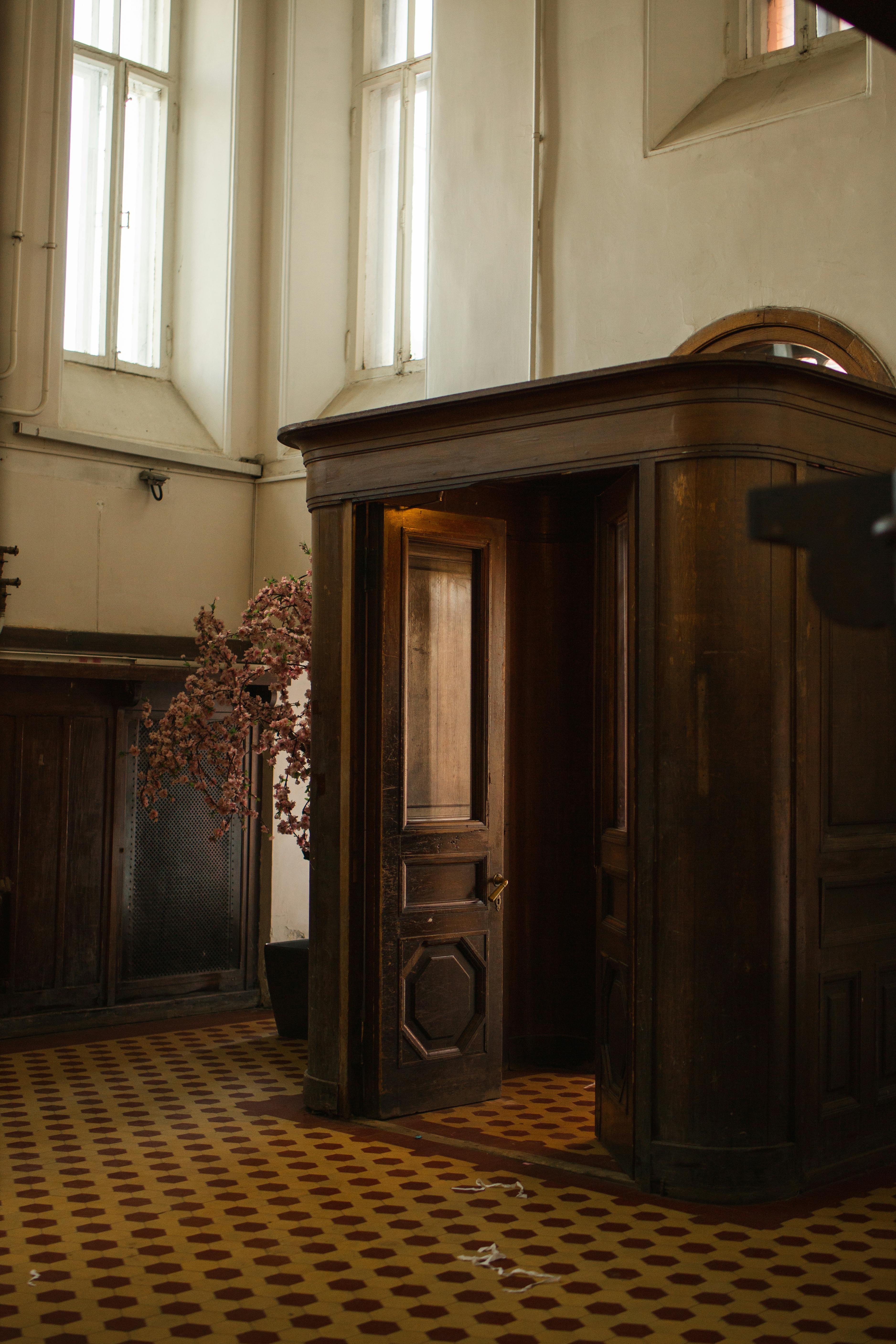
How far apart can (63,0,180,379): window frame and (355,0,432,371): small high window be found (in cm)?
133

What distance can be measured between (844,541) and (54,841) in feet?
21.6

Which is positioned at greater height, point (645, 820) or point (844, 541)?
point (844, 541)

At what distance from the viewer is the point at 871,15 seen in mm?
2404

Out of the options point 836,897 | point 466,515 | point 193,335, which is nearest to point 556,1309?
point 836,897

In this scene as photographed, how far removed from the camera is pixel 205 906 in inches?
339

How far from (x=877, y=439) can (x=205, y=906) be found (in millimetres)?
5116

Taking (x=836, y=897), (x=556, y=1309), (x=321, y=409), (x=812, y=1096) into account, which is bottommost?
(x=556, y=1309)

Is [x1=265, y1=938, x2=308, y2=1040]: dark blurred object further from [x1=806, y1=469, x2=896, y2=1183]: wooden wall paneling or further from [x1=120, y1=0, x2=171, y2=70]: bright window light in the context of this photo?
[x1=120, y1=0, x2=171, y2=70]: bright window light

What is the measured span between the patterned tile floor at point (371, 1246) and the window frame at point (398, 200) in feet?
17.4

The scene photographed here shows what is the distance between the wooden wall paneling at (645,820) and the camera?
4.90 meters

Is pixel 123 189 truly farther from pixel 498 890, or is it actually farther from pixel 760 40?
pixel 498 890

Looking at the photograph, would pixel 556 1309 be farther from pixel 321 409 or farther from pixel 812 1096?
pixel 321 409

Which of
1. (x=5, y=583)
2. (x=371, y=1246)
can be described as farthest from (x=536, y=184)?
(x=371, y=1246)

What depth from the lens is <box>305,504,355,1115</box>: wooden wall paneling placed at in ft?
19.3
